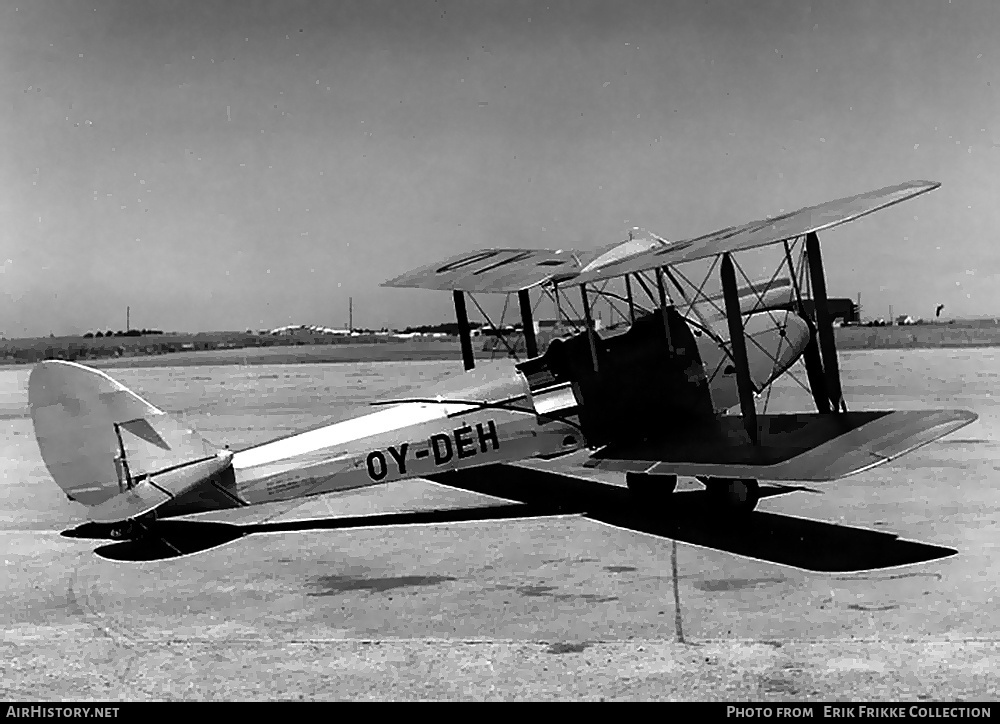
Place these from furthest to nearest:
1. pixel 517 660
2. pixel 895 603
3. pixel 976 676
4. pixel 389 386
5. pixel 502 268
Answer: pixel 389 386 < pixel 502 268 < pixel 895 603 < pixel 517 660 < pixel 976 676

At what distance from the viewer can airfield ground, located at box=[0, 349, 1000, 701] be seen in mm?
5121

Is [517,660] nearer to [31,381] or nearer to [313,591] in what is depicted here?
[313,591]

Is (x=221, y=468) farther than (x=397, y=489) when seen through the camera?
No

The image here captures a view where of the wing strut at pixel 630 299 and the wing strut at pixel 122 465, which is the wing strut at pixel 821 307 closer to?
the wing strut at pixel 630 299

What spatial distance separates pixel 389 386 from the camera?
33.3 meters

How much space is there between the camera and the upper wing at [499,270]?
10617 mm

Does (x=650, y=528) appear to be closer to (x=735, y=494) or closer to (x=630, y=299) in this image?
(x=735, y=494)

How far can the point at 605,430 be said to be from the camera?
10094mm

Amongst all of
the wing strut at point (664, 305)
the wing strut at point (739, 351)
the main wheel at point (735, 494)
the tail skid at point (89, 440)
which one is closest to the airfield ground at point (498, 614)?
the tail skid at point (89, 440)

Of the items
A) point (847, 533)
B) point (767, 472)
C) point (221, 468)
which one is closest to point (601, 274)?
point (767, 472)

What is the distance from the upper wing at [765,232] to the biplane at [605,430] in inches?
1.2

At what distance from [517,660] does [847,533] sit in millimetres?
4637

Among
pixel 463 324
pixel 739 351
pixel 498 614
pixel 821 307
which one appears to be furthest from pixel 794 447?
pixel 463 324

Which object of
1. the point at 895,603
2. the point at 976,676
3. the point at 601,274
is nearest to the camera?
the point at 976,676
